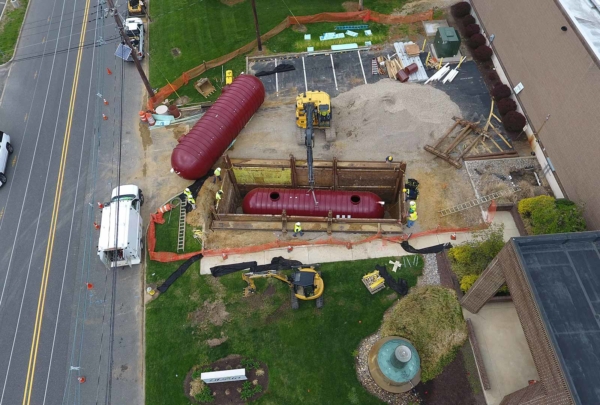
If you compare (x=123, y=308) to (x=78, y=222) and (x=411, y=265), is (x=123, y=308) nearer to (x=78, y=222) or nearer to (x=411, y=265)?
(x=78, y=222)

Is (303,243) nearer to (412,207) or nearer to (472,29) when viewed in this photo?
(412,207)

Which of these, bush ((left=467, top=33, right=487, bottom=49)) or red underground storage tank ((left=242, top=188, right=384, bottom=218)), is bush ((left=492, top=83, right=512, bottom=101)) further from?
red underground storage tank ((left=242, top=188, right=384, bottom=218))

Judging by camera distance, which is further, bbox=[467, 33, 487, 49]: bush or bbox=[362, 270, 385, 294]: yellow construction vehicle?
bbox=[467, 33, 487, 49]: bush

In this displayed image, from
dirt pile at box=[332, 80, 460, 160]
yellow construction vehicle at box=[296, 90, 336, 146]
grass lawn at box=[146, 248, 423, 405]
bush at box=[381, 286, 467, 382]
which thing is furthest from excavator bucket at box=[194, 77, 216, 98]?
bush at box=[381, 286, 467, 382]

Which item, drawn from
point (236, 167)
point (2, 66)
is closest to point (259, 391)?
point (236, 167)

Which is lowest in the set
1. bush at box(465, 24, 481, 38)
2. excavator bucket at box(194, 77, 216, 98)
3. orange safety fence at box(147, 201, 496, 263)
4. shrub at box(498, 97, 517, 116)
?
orange safety fence at box(147, 201, 496, 263)
